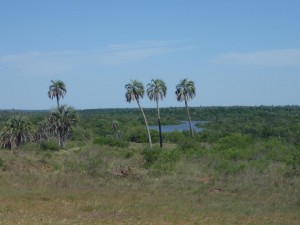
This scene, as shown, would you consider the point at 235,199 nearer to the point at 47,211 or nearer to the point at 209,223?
the point at 209,223

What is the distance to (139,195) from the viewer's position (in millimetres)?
21969

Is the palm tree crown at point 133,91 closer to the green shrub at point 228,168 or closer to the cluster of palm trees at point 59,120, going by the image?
the cluster of palm trees at point 59,120

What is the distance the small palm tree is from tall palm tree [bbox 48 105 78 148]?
12.3 feet

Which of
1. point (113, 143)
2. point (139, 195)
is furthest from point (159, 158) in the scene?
point (113, 143)

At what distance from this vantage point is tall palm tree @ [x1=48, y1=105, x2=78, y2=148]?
206ft

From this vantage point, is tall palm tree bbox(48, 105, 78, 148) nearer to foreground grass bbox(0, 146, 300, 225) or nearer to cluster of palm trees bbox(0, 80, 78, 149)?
cluster of palm trees bbox(0, 80, 78, 149)

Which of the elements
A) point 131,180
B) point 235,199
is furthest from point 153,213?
point 131,180

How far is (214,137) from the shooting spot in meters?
77.7

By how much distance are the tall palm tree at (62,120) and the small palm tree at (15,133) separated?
12.3 feet

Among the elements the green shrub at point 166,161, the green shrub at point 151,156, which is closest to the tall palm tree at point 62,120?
the green shrub at point 151,156

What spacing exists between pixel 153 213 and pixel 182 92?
54722 millimetres

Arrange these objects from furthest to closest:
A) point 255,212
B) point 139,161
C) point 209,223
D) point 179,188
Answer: point 139,161 → point 179,188 → point 255,212 → point 209,223

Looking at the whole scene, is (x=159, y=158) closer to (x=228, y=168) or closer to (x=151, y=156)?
(x=151, y=156)

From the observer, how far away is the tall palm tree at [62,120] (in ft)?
206
